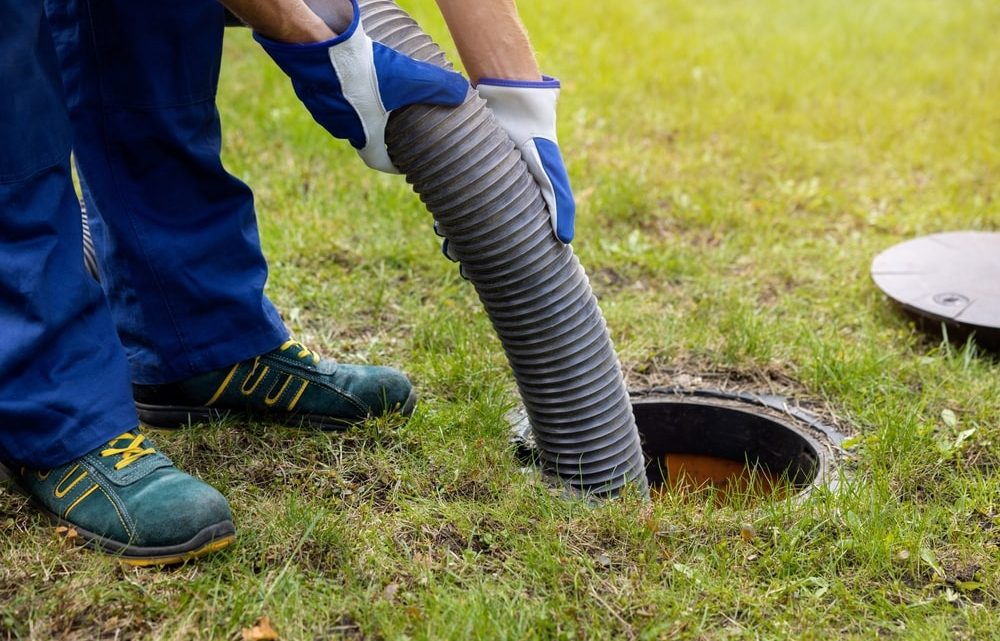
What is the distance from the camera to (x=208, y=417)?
2445 millimetres

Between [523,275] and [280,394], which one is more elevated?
[523,275]

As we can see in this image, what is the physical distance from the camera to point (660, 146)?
4.45 metres

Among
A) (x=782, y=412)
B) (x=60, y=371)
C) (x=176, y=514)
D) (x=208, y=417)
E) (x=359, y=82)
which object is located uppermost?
(x=359, y=82)

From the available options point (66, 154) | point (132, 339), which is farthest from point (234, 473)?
point (66, 154)

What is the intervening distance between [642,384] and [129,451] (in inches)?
53.5

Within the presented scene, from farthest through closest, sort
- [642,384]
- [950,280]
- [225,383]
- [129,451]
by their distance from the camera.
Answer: [950,280], [642,384], [225,383], [129,451]

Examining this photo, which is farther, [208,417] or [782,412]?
[782,412]

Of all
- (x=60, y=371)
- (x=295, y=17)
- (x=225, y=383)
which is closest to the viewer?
(x=295, y=17)

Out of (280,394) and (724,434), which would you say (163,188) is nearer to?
(280,394)

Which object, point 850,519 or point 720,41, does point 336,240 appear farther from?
point 720,41

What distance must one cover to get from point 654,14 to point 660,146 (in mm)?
2272

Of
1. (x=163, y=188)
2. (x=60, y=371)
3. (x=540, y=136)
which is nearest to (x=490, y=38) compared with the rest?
(x=540, y=136)

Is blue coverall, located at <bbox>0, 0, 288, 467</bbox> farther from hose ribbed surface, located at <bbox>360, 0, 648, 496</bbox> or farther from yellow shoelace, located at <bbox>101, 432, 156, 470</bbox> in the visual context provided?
hose ribbed surface, located at <bbox>360, 0, 648, 496</bbox>

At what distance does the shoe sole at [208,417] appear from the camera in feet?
7.99
